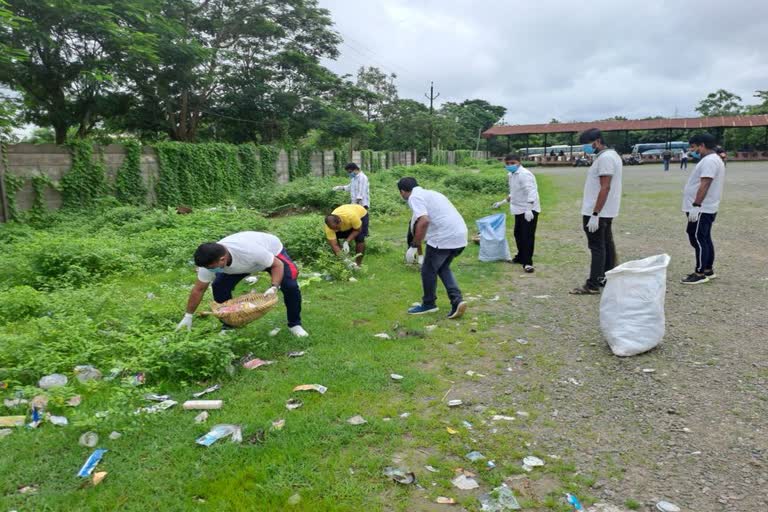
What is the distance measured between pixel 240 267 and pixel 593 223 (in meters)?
3.80

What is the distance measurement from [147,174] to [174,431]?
1175cm

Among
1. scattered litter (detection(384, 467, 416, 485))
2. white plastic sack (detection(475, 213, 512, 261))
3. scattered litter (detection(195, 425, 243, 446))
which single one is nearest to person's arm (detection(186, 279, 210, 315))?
scattered litter (detection(195, 425, 243, 446))

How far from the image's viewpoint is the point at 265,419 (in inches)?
131

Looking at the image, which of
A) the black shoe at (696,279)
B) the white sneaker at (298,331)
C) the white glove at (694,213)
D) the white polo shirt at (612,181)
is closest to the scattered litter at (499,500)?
the white sneaker at (298,331)

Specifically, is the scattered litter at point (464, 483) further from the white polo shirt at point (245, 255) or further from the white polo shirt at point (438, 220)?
the white polo shirt at point (438, 220)

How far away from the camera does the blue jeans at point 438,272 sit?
5312 millimetres

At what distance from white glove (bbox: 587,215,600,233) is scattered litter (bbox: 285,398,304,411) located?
385 centimetres

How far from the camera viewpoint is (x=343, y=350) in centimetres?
447

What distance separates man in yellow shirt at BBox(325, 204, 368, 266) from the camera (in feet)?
23.6

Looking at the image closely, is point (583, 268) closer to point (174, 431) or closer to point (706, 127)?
point (174, 431)

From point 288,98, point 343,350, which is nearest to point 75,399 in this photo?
Result: point 343,350

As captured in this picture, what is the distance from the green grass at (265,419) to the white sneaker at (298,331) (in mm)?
75

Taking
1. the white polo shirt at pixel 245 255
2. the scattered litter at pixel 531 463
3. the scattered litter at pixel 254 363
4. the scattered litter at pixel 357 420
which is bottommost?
the scattered litter at pixel 531 463

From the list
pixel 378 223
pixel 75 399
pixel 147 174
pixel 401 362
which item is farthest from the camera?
pixel 147 174
